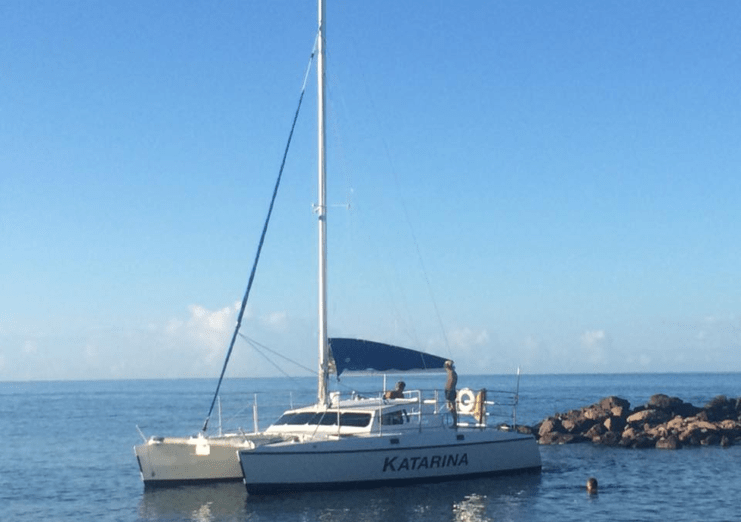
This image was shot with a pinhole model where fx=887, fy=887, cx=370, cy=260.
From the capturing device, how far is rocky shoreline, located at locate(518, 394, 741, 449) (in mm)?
33625

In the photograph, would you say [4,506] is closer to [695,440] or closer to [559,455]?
[559,455]

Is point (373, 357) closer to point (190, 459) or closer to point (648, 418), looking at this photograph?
point (190, 459)

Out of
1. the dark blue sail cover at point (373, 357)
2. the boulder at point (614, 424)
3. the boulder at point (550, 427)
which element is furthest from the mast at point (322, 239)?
the boulder at point (614, 424)

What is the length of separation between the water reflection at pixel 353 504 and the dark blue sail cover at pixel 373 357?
3123 mm

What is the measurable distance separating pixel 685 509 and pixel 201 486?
1193cm

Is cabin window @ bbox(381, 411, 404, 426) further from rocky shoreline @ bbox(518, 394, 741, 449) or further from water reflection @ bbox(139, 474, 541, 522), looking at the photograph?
rocky shoreline @ bbox(518, 394, 741, 449)

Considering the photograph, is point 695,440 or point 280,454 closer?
point 280,454

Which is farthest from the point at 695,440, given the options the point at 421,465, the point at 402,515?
the point at 402,515

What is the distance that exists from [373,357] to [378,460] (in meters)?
2.90

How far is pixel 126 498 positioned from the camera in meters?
22.9

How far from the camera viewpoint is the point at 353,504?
20344 millimetres

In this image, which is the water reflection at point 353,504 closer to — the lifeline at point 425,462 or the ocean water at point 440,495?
the ocean water at point 440,495

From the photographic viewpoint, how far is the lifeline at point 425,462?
2169 cm

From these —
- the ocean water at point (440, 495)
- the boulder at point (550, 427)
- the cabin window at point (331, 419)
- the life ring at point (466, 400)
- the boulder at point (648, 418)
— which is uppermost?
the life ring at point (466, 400)
